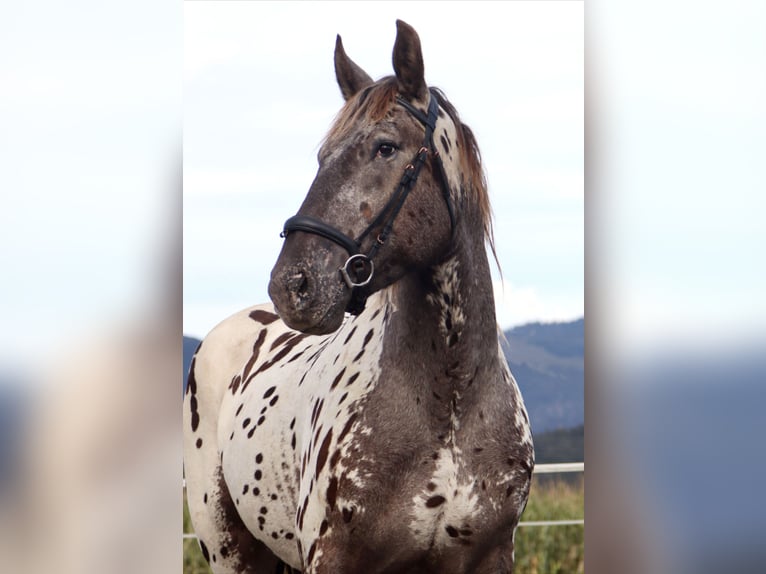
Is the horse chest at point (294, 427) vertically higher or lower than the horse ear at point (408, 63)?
lower

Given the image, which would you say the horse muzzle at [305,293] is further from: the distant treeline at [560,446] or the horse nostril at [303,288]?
the distant treeline at [560,446]

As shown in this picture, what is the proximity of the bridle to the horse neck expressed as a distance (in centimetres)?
6

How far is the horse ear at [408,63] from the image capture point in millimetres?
1307

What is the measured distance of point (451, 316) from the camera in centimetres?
140

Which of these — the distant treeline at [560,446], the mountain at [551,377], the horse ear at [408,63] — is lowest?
the distant treeline at [560,446]

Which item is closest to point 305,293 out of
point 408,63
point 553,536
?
point 408,63

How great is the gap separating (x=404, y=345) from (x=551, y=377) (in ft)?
5.69

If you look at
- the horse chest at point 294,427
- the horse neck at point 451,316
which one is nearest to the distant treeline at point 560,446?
the horse chest at point 294,427

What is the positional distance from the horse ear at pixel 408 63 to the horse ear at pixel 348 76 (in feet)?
0.40
